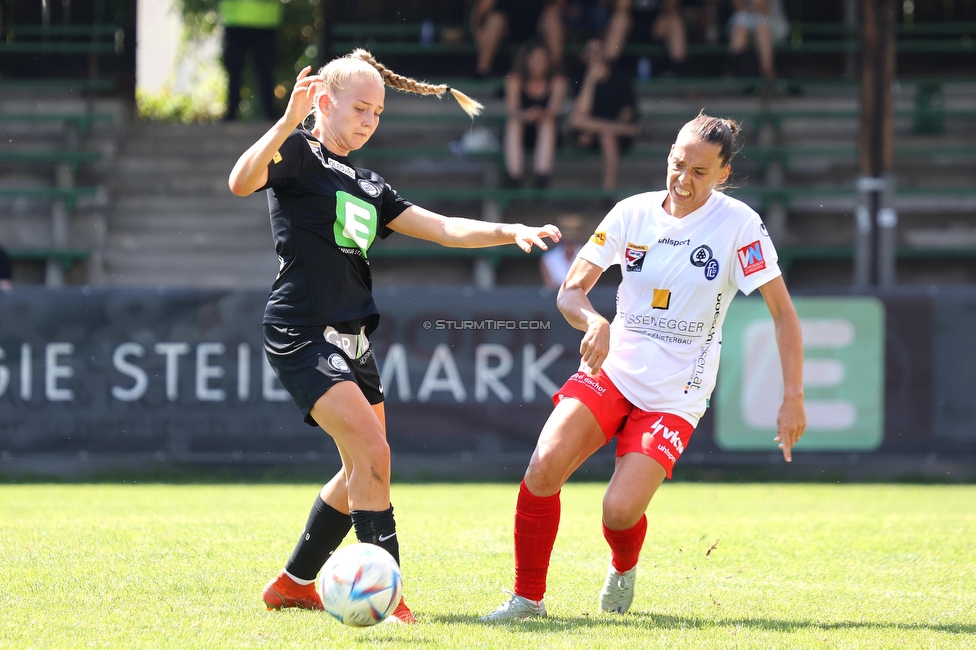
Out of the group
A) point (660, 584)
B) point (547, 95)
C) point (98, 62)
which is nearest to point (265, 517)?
point (660, 584)

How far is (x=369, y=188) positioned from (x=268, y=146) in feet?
2.17

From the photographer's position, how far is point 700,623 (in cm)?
480

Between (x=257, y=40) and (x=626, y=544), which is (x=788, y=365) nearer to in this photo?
(x=626, y=544)

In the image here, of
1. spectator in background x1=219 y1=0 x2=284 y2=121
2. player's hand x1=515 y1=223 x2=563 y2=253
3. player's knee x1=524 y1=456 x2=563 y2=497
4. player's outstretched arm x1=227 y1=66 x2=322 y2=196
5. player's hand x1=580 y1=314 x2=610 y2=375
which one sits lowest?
player's knee x1=524 y1=456 x2=563 y2=497

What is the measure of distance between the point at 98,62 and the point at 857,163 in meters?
11.7

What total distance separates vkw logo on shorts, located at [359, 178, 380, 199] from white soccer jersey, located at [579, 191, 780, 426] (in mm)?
911

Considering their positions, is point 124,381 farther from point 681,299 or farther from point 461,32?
point 461,32

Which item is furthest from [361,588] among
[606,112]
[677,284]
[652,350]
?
[606,112]

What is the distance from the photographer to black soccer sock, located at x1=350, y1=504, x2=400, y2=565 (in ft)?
15.5

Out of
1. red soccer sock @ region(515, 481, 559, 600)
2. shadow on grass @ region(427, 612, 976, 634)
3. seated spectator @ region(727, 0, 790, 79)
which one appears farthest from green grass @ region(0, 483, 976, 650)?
seated spectator @ region(727, 0, 790, 79)

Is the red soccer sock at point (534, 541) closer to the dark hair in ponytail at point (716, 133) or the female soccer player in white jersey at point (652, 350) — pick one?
the female soccer player in white jersey at point (652, 350)

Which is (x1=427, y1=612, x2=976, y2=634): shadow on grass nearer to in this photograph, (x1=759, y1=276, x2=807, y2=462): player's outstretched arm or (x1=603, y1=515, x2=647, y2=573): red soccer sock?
(x1=603, y1=515, x2=647, y2=573): red soccer sock

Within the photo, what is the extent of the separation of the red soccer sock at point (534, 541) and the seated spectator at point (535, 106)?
34.1 feet

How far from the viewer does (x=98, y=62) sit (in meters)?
18.9
